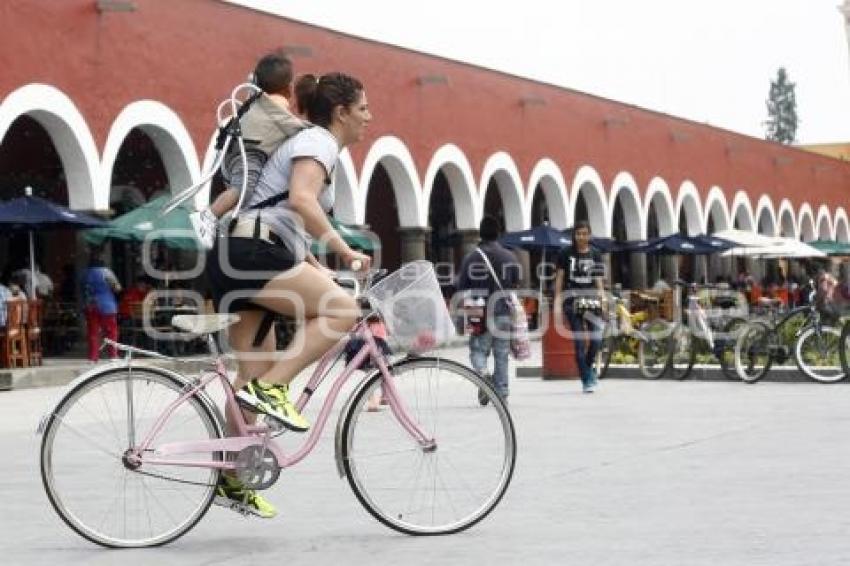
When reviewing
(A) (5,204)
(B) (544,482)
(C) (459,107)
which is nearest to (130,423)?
(B) (544,482)

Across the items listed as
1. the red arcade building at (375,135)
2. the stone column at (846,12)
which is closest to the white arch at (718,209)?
the red arcade building at (375,135)

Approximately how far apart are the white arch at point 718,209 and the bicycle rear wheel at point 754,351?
103 ft

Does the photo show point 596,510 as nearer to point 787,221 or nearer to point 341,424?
point 341,424

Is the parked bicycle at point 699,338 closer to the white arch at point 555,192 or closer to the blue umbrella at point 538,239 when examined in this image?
the blue umbrella at point 538,239

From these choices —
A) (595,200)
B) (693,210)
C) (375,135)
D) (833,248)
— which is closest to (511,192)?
(595,200)

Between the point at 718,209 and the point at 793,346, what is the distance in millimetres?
32762

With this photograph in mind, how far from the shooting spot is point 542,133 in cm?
3591

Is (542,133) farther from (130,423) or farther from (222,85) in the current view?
(130,423)

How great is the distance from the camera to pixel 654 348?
16.8 m

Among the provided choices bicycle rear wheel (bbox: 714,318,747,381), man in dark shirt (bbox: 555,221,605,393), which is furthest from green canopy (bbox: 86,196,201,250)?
bicycle rear wheel (bbox: 714,318,747,381)

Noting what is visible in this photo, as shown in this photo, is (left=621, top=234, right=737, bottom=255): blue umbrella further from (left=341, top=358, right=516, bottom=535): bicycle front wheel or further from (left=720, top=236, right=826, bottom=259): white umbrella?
(left=341, top=358, right=516, bottom=535): bicycle front wheel

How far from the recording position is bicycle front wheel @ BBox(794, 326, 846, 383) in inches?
596

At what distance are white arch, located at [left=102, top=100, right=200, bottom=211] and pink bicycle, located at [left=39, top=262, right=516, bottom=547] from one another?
16720 millimetres

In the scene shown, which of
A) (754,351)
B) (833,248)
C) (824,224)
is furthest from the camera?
(824,224)
